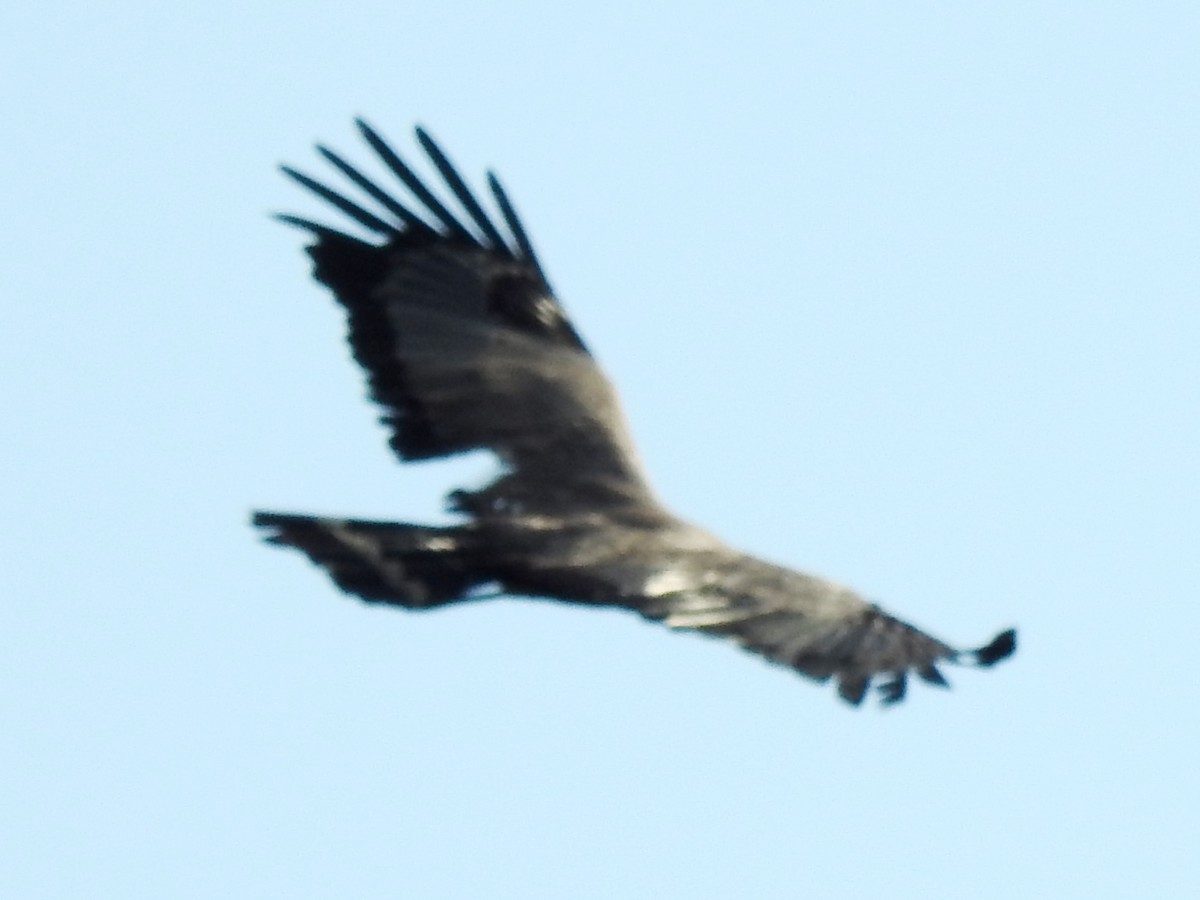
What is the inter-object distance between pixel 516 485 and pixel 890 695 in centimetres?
209

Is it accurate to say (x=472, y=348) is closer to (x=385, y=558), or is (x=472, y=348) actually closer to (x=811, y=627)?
(x=385, y=558)

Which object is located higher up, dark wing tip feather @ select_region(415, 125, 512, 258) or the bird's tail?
dark wing tip feather @ select_region(415, 125, 512, 258)

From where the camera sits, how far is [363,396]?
12.1 m

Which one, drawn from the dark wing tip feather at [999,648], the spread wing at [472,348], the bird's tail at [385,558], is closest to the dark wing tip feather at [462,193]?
the spread wing at [472,348]

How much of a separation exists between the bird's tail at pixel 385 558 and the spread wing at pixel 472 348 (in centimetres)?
48

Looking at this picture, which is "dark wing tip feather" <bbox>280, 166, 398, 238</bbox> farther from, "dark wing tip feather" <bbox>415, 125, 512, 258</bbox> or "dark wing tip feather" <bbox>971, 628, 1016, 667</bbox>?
"dark wing tip feather" <bbox>971, 628, 1016, 667</bbox>

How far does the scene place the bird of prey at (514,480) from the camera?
1038 centimetres

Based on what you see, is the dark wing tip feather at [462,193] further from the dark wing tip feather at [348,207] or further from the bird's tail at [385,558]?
the bird's tail at [385,558]

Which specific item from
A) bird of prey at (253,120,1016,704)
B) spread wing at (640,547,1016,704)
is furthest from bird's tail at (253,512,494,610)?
spread wing at (640,547,1016,704)

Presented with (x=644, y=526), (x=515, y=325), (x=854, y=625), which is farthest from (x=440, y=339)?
(x=854, y=625)

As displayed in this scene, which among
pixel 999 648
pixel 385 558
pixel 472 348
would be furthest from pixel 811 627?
pixel 472 348

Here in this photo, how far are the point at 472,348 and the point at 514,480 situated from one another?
2.87 ft

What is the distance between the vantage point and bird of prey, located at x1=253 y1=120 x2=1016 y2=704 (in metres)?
10.4

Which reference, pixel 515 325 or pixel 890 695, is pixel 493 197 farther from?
pixel 890 695
